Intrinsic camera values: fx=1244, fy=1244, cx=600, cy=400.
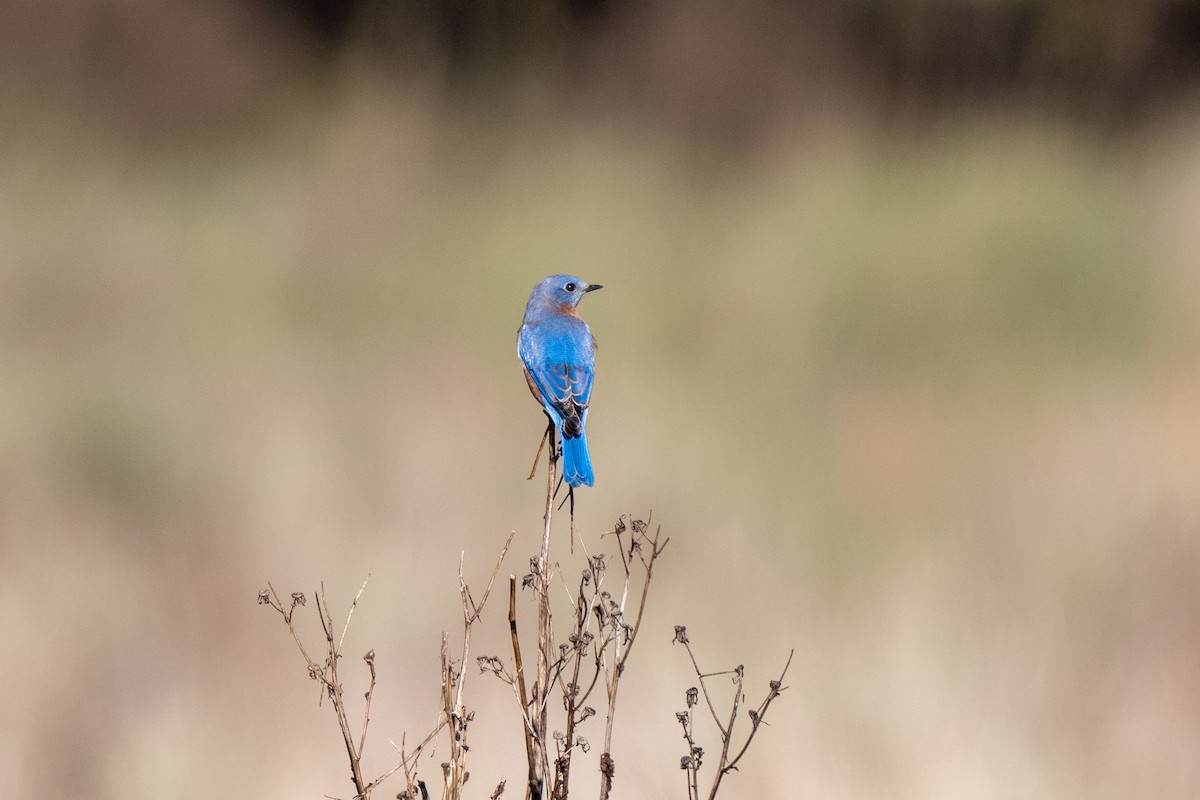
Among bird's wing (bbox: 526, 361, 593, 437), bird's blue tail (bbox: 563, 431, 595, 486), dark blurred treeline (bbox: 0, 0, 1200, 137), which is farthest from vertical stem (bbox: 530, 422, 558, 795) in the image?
dark blurred treeline (bbox: 0, 0, 1200, 137)

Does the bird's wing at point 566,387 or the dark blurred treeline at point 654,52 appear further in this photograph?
the dark blurred treeline at point 654,52

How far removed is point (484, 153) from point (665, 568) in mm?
4264

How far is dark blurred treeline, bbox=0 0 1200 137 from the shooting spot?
873 cm

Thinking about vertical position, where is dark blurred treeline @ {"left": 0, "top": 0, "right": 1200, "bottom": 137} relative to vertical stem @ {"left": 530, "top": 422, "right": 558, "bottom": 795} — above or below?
above

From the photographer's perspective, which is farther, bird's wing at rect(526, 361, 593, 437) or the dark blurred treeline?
the dark blurred treeline

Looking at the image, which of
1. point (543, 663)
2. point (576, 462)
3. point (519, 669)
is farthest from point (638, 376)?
point (519, 669)

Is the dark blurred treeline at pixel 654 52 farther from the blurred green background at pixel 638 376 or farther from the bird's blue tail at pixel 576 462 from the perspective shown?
the bird's blue tail at pixel 576 462

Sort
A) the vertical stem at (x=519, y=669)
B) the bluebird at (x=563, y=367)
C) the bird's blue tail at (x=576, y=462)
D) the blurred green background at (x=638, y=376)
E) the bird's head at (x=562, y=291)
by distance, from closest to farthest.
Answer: the vertical stem at (x=519, y=669) < the bird's blue tail at (x=576, y=462) < the bluebird at (x=563, y=367) < the bird's head at (x=562, y=291) < the blurred green background at (x=638, y=376)

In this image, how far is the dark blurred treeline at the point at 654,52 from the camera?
8.73m

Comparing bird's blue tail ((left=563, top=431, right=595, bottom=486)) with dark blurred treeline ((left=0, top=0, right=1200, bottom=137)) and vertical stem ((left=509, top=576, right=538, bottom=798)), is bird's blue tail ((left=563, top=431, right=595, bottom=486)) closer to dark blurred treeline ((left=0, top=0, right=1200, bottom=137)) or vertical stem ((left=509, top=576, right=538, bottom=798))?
vertical stem ((left=509, top=576, right=538, bottom=798))

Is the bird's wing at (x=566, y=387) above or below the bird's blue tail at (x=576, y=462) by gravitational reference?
above

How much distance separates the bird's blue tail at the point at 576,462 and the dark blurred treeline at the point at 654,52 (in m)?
6.02

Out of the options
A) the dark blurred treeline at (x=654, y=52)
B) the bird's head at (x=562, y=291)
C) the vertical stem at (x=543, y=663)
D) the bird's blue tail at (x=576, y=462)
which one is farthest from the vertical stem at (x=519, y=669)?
the dark blurred treeline at (x=654, y=52)

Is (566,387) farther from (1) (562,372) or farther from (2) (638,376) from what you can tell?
(2) (638,376)
